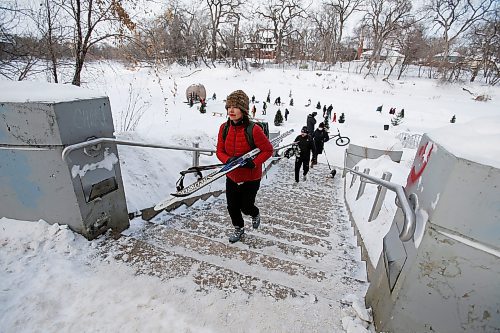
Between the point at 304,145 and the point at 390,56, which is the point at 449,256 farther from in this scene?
the point at 390,56

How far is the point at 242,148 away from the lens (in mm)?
2936

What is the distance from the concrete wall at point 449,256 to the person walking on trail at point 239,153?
1536mm

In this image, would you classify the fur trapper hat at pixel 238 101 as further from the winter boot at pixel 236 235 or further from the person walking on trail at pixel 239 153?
the winter boot at pixel 236 235

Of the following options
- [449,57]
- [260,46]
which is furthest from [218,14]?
[449,57]

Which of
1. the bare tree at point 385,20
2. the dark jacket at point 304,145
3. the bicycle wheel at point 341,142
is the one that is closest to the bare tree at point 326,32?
the bare tree at point 385,20

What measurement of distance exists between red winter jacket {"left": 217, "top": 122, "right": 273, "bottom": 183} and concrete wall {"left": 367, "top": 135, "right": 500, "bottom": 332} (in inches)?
58.7

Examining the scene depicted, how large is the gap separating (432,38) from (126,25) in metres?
46.5

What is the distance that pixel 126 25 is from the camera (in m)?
6.50

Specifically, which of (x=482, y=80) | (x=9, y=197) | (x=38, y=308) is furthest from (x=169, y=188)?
(x=482, y=80)

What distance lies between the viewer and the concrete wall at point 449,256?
1288 mm

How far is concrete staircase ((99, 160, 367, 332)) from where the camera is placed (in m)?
2.00

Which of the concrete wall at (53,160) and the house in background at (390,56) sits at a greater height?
the house in background at (390,56)

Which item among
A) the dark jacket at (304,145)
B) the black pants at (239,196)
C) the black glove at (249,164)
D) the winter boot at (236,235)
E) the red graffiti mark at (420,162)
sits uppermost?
the red graffiti mark at (420,162)

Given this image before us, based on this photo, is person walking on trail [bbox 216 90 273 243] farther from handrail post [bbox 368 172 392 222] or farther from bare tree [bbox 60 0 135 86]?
bare tree [bbox 60 0 135 86]
